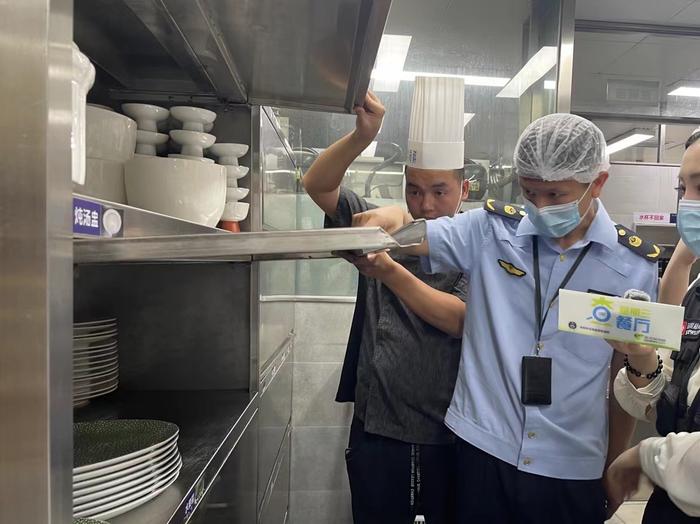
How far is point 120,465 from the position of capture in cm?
73

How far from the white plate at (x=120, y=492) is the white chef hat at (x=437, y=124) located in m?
1.07

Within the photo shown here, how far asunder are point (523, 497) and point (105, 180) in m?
1.09

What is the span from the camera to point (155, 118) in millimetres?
985

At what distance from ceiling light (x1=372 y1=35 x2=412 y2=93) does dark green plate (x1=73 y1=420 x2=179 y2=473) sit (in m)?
2.09

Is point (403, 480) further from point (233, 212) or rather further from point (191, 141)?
point (191, 141)

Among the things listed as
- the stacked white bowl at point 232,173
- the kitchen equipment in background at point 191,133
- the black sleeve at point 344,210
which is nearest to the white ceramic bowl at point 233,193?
the stacked white bowl at point 232,173

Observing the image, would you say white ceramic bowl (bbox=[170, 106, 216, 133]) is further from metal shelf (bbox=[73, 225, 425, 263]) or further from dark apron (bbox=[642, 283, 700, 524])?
dark apron (bbox=[642, 283, 700, 524])

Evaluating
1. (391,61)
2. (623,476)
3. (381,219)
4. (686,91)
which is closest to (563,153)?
(381,219)

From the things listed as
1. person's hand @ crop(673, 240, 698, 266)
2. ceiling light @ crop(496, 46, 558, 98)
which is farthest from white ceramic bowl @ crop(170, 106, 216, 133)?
ceiling light @ crop(496, 46, 558, 98)

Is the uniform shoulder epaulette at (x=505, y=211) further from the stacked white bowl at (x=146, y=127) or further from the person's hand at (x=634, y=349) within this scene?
the stacked white bowl at (x=146, y=127)

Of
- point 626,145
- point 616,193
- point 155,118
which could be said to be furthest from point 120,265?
point 626,145

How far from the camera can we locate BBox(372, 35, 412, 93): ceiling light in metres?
2.59

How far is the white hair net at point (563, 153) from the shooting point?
1188mm

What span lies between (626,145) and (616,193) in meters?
3.30
